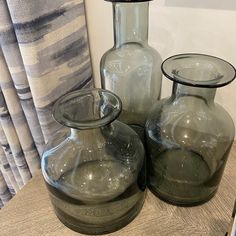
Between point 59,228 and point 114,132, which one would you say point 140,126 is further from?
point 59,228

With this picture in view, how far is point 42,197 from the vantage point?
55 centimetres

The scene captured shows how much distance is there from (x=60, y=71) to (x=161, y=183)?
12.7 inches

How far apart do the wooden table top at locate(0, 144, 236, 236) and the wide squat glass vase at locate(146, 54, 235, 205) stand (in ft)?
0.07

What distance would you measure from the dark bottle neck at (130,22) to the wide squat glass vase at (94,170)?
0.13 meters

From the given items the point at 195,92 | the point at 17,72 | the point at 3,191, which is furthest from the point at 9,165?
the point at 195,92

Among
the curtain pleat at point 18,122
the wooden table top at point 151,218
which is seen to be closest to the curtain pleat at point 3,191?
the curtain pleat at point 18,122

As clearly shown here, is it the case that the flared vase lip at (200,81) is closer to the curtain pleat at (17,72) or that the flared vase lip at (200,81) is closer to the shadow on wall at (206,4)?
the shadow on wall at (206,4)

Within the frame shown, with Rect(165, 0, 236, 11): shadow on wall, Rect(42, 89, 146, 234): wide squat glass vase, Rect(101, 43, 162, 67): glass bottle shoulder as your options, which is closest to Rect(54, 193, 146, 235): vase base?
Rect(42, 89, 146, 234): wide squat glass vase

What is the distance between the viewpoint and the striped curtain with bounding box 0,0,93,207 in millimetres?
518

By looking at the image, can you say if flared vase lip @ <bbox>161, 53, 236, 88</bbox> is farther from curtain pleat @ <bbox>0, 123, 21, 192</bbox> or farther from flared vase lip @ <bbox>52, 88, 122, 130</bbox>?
curtain pleat @ <bbox>0, 123, 21, 192</bbox>

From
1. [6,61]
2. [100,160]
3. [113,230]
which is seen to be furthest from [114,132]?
[6,61]

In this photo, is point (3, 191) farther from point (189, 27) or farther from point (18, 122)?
point (189, 27)

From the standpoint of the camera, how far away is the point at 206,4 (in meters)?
0.53

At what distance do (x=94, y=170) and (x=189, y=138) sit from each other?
19 centimetres
